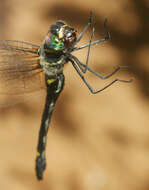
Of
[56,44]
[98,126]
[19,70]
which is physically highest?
[56,44]

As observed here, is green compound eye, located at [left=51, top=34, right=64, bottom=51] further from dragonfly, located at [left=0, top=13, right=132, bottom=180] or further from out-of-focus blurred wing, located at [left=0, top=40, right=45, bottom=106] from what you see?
out-of-focus blurred wing, located at [left=0, top=40, right=45, bottom=106]

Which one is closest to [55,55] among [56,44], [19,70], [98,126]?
[56,44]

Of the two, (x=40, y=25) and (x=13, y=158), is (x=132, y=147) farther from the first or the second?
(x=40, y=25)

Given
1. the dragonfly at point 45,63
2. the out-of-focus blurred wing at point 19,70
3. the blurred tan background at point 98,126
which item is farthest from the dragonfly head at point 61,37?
the blurred tan background at point 98,126

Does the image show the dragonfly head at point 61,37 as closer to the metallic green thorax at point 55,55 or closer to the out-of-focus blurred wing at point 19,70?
the metallic green thorax at point 55,55

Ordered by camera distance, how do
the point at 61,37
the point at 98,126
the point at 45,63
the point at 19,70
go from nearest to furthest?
the point at 61,37 < the point at 45,63 < the point at 19,70 < the point at 98,126

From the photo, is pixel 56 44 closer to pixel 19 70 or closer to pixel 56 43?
pixel 56 43

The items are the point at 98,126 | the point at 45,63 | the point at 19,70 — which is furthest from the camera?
the point at 98,126

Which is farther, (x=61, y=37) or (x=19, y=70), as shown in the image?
(x=19, y=70)
